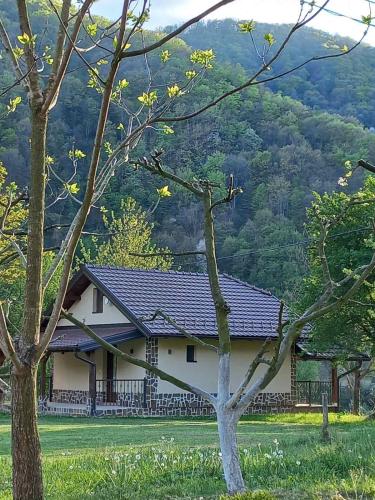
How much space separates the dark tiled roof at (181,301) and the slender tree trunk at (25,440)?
832 inches

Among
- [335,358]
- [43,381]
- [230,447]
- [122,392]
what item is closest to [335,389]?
[335,358]

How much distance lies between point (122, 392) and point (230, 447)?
22856mm

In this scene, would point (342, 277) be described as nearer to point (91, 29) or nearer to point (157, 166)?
point (157, 166)

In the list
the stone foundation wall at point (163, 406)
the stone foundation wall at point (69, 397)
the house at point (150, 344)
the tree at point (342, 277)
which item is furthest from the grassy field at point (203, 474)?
the stone foundation wall at point (69, 397)


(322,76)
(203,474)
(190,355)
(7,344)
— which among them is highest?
(322,76)

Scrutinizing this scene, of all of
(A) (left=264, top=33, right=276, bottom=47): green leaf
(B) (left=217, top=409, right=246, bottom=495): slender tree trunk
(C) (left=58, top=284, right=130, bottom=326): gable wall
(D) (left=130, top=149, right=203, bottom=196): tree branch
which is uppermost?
(A) (left=264, top=33, right=276, bottom=47): green leaf

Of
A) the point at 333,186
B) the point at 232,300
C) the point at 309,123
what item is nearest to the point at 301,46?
the point at 309,123

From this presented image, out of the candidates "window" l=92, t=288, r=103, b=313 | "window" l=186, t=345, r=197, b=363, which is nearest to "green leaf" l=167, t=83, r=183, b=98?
"window" l=186, t=345, r=197, b=363

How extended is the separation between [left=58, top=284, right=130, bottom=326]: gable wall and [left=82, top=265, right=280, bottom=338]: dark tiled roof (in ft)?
2.70

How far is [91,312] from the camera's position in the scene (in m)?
30.4

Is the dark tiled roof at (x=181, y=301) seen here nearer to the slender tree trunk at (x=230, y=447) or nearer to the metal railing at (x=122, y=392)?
the metal railing at (x=122, y=392)

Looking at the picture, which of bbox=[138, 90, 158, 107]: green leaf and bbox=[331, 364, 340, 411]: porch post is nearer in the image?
bbox=[138, 90, 158, 107]: green leaf

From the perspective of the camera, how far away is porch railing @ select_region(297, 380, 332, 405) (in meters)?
31.3

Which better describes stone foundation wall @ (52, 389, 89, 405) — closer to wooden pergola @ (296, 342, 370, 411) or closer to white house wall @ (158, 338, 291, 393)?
white house wall @ (158, 338, 291, 393)
